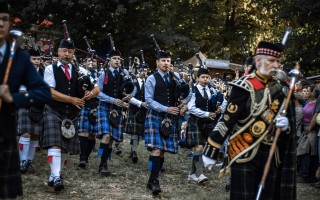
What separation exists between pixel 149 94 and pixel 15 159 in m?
3.69

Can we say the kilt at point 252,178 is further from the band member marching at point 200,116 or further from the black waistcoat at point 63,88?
the band member marching at point 200,116

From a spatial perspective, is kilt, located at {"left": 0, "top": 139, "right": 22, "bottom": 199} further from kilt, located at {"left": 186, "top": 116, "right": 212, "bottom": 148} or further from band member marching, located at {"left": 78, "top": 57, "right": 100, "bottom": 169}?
kilt, located at {"left": 186, "top": 116, "right": 212, "bottom": 148}

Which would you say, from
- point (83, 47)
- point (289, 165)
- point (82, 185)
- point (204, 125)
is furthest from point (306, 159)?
point (83, 47)

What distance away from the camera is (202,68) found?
874 cm

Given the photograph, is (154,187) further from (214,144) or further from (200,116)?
(214,144)

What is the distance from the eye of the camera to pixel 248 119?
190 inches

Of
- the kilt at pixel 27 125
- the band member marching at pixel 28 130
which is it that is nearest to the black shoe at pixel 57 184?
the band member marching at pixel 28 130

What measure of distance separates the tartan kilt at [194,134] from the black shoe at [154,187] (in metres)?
1.39

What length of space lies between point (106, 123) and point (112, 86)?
23.5 inches

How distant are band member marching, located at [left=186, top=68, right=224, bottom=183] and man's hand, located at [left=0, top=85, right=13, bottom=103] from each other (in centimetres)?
508

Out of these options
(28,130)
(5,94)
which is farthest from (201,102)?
(5,94)

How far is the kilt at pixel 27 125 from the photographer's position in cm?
771

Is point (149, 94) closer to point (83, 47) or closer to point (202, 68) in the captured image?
point (202, 68)

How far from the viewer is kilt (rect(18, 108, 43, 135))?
25.3 ft
